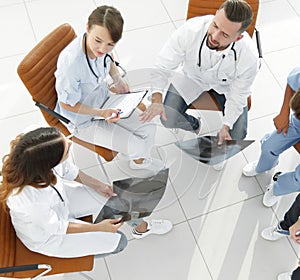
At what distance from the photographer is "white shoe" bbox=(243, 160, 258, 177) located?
108 inches

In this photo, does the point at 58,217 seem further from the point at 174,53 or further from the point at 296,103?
the point at 296,103

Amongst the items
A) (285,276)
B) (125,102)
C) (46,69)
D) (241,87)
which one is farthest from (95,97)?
(285,276)

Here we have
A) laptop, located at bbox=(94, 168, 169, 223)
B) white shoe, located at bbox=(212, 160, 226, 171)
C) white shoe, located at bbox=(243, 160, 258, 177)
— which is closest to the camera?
laptop, located at bbox=(94, 168, 169, 223)

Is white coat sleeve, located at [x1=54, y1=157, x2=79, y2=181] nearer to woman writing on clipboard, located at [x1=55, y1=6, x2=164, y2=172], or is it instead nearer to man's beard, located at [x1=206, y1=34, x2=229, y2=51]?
woman writing on clipboard, located at [x1=55, y1=6, x2=164, y2=172]

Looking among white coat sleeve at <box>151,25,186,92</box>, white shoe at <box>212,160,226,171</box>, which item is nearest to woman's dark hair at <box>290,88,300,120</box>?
white coat sleeve at <box>151,25,186,92</box>

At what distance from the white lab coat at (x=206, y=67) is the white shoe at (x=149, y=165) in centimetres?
37

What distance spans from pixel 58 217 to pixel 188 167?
60 centimetres

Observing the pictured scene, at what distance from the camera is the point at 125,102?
2084 millimetres

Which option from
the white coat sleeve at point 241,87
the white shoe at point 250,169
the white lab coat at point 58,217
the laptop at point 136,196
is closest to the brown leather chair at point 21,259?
the white lab coat at point 58,217

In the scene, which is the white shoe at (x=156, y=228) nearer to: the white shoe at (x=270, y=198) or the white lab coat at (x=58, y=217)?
the white lab coat at (x=58, y=217)

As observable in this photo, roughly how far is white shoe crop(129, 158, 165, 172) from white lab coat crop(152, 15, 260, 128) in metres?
0.37

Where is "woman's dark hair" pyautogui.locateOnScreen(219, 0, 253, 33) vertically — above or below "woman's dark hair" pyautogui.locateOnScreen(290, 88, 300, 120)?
above

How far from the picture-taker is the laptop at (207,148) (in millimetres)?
2031

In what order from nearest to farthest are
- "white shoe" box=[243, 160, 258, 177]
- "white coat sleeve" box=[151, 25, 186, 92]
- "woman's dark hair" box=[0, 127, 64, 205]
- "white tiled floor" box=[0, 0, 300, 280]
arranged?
"woman's dark hair" box=[0, 127, 64, 205], "white coat sleeve" box=[151, 25, 186, 92], "white tiled floor" box=[0, 0, 300, 280], "white shoe" box=[243, 160, 258, 177]
